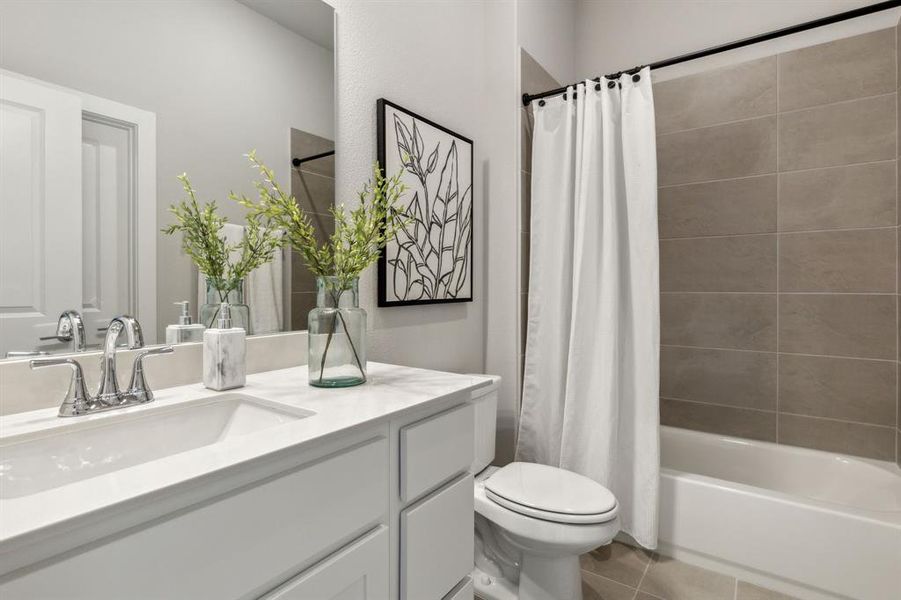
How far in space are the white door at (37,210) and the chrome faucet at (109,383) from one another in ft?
0.32

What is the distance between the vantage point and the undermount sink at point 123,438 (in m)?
0.63

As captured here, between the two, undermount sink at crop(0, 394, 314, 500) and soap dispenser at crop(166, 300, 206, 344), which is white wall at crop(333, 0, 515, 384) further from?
undermount sink at crop(0, 394, 314, 500)

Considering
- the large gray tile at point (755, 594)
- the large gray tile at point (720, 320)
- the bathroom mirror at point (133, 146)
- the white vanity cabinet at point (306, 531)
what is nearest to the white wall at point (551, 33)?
the bathroom mirror at point (133, 146)

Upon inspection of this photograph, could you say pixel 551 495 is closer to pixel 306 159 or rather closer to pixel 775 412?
pixel 306 159

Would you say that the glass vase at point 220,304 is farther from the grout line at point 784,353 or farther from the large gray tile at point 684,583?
the grout line at point 784,353

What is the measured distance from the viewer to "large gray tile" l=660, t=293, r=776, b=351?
2.15m

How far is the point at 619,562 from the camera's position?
179 centimetres

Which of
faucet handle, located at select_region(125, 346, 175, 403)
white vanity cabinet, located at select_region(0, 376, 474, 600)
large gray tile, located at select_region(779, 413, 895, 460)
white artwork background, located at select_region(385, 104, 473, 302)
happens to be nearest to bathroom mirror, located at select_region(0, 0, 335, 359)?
faucet handle, located at select_region(125, 346, 175, 403)

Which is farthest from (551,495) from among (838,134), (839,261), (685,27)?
(685,27)

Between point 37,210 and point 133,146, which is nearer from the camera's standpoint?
point 37,210

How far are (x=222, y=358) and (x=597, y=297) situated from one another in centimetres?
144

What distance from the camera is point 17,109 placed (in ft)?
2.52

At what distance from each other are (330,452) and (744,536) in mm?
1669

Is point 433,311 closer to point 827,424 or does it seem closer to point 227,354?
point 227,354
